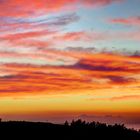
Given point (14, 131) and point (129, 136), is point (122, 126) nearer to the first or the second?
point (129, 136)

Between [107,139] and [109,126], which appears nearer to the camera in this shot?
→ [107,139]

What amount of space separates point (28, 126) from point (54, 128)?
331cm

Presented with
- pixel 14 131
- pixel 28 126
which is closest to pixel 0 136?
pixel 14 131

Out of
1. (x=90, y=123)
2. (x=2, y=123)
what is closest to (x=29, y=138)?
(x=2, y=123)

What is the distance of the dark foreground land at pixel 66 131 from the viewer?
2303 inches

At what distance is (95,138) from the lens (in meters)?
60.8

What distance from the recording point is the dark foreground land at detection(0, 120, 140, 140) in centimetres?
5850

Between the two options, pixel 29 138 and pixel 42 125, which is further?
pixel 42 125

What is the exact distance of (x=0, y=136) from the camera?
56.2 meters

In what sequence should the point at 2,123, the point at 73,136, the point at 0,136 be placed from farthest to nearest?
the point at 2,123, the point at 73,136, the point at 0,136

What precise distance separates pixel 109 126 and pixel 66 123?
18.9 feet

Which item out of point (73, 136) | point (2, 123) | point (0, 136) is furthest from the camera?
point (2, 123)

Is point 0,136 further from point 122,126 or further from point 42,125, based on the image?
point 122,126

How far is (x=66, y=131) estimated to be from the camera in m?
61.8
